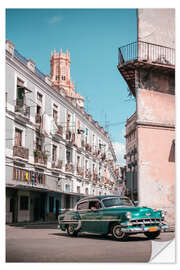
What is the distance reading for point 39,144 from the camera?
76.8ft

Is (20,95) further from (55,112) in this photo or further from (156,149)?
(156,149)

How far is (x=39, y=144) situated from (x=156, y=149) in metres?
12.0

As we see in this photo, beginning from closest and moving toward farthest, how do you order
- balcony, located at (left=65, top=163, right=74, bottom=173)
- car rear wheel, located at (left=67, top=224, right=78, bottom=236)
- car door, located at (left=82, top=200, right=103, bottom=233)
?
1. car door, located at (left=82, top=200, right=103, bottom=233)
2. car rear wheel, located at (left=67, top=224, right=78, bottom=236)
3. balcony, located at (left=65, top=163, right=74, bottom=173)

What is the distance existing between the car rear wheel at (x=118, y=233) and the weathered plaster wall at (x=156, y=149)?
2.07 m

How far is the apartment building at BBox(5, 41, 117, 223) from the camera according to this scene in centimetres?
1988

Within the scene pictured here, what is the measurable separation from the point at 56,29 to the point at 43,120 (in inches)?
529

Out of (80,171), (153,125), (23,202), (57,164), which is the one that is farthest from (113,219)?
(80,171)

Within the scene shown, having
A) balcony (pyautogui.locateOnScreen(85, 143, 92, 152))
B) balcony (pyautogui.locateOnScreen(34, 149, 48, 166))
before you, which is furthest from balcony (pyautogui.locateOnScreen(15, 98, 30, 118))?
balcony (pyautogui.locateOnScreen(85, 143, 92, 152))

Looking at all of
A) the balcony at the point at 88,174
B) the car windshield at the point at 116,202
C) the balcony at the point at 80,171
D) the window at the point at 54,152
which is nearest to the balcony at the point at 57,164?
the window at the point at 54,152

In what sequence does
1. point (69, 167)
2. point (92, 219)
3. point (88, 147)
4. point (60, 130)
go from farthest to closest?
point (88, 147) → point (69, 167) → point (60, 130) → point (92, 219)

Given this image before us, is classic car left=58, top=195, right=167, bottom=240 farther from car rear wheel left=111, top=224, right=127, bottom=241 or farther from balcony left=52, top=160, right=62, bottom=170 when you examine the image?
balcony left=52, top=160, right=62, bottom=170

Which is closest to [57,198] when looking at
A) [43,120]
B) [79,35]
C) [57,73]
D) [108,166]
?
[43,120]

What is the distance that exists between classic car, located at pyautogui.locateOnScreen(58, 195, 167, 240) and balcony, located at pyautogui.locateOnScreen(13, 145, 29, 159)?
843 centimetres

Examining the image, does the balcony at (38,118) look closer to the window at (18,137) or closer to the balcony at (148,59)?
the window at (18,137)
